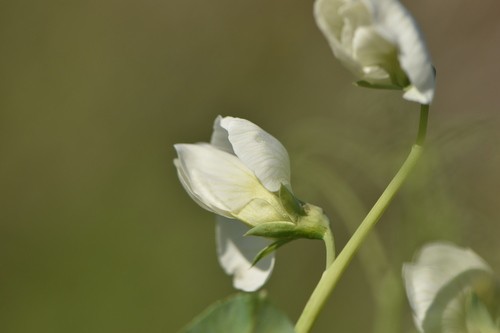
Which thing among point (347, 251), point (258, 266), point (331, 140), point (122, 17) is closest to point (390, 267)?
point (258, 266)

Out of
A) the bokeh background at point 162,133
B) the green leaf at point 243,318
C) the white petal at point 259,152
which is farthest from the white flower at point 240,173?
the bokeh background at point 162,133

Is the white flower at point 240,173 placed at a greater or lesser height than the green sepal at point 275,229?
greater

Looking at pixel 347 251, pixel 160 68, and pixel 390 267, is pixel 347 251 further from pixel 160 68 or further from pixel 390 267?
pixel 160 68

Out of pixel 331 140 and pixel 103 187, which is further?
pixel 103 187

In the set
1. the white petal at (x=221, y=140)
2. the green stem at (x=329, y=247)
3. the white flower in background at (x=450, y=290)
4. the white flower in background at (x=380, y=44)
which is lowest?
the white flower in background at (x=450, y=290)

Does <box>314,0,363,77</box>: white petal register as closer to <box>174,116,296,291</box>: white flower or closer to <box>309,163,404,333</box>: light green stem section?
<box>174,116,296,291</box>: white flower

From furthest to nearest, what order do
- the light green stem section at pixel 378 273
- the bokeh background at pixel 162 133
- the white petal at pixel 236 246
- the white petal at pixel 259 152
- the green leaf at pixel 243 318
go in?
1. the bokeh background at pixel 162 133
2. the light green stem section at pixel 378 273
3. the white petal at pixel 236 246
4. the white petal at pixel 259 152
5. the green leaf at pixel 243 318

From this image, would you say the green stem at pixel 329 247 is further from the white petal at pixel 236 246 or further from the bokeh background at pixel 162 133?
the bokeh background at pixel 162 133
